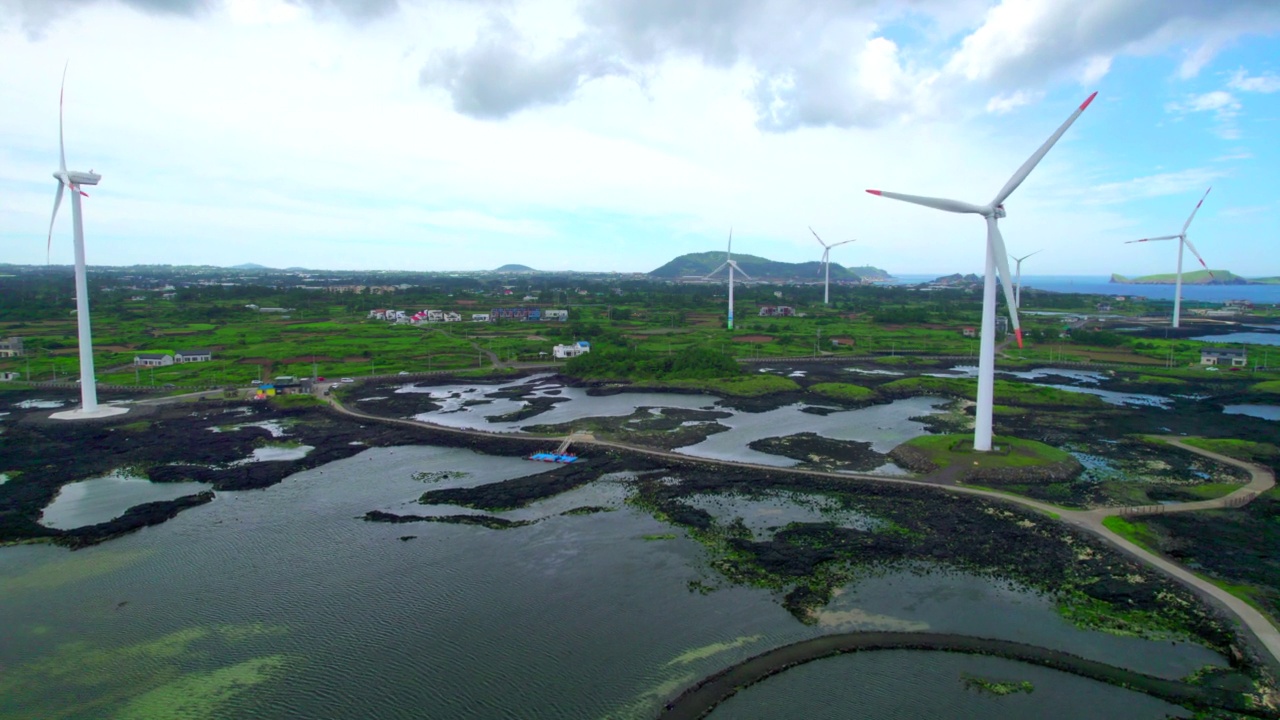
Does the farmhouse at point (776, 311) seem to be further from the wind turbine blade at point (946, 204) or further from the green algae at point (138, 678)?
the green algae at point (138, 678)

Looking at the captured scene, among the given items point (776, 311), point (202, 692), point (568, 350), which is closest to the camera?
point (202, 692)

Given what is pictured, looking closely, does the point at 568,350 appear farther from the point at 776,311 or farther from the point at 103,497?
the point at 776,311

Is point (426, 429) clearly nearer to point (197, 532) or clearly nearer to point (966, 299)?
point (197, 532)

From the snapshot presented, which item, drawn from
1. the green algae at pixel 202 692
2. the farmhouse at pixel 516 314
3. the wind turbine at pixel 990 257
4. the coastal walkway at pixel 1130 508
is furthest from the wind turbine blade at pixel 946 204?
the farmhouse at pixel 516 314

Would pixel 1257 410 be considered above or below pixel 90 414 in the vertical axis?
above

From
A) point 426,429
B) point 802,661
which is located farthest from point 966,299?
point 802,661

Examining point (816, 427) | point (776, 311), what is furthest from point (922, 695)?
point (776, 311)

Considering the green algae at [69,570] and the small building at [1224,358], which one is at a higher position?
the small building at [1224,358]
